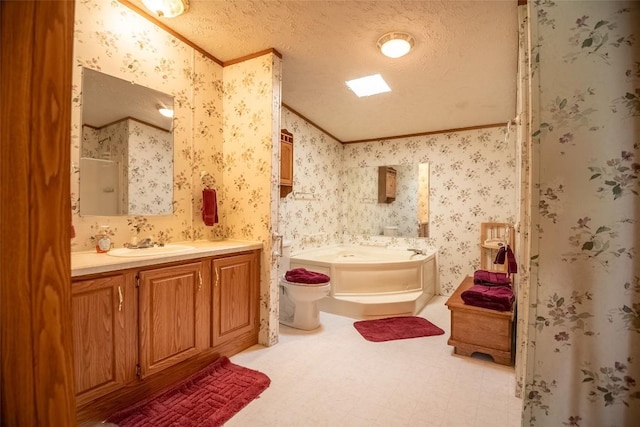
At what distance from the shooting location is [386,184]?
4.59m

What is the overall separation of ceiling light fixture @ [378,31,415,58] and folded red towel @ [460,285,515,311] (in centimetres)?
198

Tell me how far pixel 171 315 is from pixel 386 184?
A: 354 cm

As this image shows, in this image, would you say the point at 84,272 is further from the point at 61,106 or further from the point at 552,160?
the point at 552,160

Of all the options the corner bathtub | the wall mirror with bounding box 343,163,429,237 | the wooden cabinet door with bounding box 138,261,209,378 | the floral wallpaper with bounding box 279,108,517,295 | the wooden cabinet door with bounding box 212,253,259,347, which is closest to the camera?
the wooden cabinet door with bounding box 138,261,209,378

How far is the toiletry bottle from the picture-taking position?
1829 millimetres

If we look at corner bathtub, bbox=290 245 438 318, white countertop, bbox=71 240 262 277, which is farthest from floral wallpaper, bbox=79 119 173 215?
corner bathtub, bbox=290 245 438 318

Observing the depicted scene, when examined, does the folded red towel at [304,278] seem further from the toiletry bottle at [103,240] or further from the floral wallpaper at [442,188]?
the toiletry bottle at [103,240]

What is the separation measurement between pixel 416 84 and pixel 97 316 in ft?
10.0

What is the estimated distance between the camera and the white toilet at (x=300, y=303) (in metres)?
2.75

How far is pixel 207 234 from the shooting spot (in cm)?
256

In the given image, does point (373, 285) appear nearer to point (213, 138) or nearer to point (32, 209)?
point (213, 138)

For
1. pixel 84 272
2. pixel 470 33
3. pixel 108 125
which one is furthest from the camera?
pixel 470 33

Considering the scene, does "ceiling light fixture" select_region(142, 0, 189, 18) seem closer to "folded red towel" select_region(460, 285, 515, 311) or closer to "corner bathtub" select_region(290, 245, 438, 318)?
"corner bathtub" select_region(290, 245, 438, 318)

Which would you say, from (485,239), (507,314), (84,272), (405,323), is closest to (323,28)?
(84,272)
